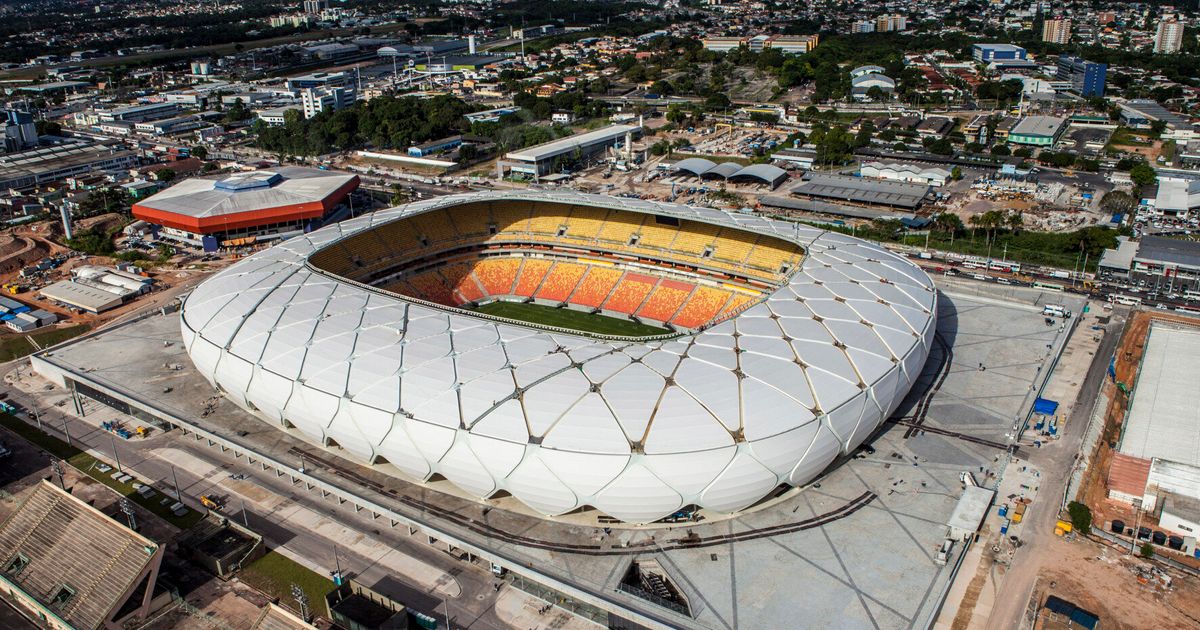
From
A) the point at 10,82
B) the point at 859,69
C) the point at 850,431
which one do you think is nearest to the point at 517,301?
the point at 850,431

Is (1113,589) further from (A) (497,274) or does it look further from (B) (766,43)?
(B) (766,43)

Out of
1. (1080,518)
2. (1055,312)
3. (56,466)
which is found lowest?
(1080,518)

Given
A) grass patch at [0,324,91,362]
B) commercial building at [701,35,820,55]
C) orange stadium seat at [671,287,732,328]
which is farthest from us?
commercial building at [701,35,820,55]

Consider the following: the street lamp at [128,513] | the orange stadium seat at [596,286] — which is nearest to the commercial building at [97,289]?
the street lamp at [128,513]

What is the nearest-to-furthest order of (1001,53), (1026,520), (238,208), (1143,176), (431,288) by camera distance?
(1026,520) < (431,288) < (238,208) < (1143,176) < (1001,53)

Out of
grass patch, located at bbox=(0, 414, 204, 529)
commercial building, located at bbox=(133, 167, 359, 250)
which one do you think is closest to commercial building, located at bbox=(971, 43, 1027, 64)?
commercial building, located at bbox=(133, 167, 359, 250)

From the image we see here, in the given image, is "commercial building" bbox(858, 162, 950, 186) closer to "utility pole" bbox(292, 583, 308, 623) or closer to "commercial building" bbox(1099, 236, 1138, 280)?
"commercial building" bbox(1099, 236, 1138, 280)

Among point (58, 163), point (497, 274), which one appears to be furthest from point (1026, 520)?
point (58, 163)
